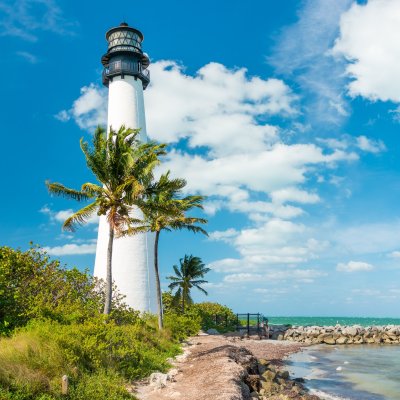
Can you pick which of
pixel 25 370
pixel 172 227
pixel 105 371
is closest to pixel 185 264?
pixel 172 227

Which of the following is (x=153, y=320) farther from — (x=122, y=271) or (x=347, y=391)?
(x=347, y=391)

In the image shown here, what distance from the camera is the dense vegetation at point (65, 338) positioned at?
10.3 metres

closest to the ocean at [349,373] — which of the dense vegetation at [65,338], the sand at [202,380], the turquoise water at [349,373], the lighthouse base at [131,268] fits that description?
the turquoise water at [349,373]

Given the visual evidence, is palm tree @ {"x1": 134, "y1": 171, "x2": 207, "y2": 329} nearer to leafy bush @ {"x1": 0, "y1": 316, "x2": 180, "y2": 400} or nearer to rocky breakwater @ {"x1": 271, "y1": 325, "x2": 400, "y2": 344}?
leafy bush @ {"x1": 0, "y1": 316, "x2": 180, "y2": 400}

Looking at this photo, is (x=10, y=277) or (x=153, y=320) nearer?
(x=10, y=277)

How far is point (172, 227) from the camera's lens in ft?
93.9

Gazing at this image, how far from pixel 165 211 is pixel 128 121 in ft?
33.8

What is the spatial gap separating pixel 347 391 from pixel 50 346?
1522cm

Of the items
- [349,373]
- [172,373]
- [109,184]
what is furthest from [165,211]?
[349,373]

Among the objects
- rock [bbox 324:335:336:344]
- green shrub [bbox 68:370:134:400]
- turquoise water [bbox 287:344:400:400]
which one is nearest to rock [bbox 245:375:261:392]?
turquoise water [bbox 287:344:400:400]

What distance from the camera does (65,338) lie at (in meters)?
12.6

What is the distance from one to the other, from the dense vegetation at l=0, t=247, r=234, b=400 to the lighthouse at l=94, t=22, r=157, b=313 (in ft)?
4.61

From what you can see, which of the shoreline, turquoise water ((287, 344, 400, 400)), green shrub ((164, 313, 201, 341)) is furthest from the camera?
green shrub ((164, 313, 201, 341))

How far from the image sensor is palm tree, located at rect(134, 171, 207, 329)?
72.7 ft
